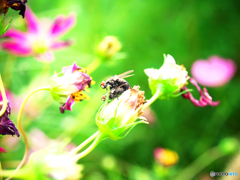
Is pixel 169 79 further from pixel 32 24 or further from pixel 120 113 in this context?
pixel 32 24

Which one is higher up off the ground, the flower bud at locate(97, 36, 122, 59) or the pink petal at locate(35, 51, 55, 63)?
the flower bud at locate(97, 36, 122, 59)

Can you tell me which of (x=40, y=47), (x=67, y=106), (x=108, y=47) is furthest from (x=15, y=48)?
(x=67, y=106)

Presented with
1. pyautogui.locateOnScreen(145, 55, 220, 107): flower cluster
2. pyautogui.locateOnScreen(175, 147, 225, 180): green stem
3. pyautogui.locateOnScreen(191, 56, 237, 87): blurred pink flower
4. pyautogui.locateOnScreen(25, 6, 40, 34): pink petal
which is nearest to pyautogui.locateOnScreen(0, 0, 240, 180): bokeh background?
pyautogui.locateOnScreen(175, 147, 225, 180): green stem

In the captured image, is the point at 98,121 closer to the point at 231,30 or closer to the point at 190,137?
the point at 190,137

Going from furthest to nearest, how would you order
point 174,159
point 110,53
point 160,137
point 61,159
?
point 160,137 < point 174,159 < point 110,53 < point 61,159

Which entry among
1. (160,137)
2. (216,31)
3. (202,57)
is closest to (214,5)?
(216,31)

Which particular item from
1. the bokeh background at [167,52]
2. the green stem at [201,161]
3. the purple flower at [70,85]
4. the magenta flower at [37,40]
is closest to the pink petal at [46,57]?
the magenta flower at [37,40]

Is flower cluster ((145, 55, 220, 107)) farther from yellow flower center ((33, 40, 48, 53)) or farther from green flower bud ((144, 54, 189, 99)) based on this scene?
yellow flower center ((33, 40, 48, 53))
